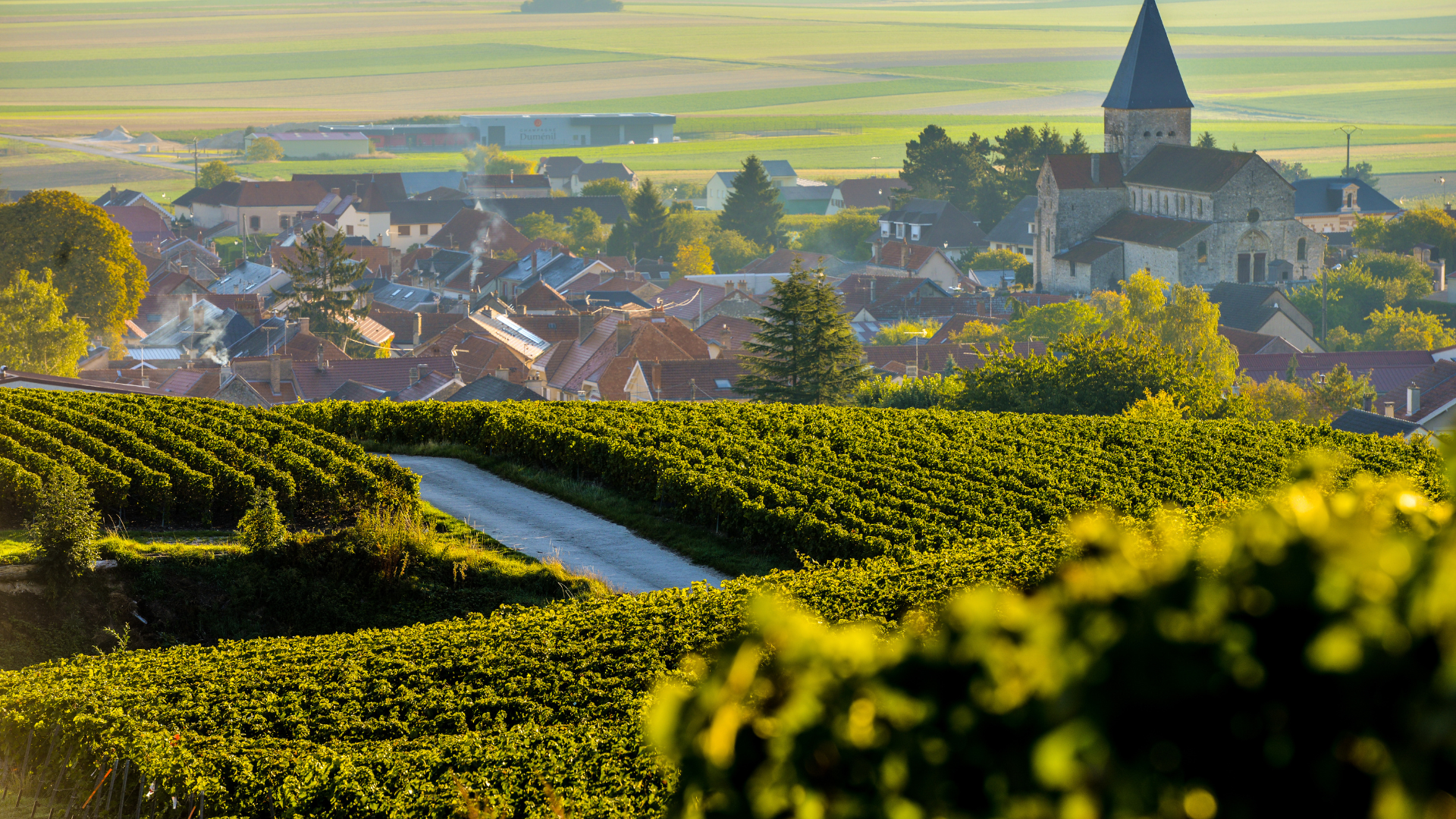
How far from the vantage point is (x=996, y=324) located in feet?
302

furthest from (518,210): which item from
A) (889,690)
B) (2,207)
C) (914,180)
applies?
(889,690)

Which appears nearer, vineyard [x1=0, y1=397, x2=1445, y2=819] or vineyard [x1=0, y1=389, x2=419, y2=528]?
vineyard [x1=0, y1=397, x2=1445, y2=819]

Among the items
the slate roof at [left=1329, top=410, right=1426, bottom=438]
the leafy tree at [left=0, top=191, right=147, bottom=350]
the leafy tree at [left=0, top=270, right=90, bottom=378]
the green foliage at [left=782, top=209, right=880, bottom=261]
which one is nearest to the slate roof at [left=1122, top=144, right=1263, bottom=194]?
the green foliage at [left=782, top=209, right=880, bottom=261]

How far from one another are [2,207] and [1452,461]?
66.7 m

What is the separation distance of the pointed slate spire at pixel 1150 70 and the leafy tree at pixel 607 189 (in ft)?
223

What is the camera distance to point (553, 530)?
16.1m

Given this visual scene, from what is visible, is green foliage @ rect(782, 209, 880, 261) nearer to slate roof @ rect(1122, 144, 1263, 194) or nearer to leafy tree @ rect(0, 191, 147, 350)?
slate roof @ rect(1122, 144, 1263, 194)

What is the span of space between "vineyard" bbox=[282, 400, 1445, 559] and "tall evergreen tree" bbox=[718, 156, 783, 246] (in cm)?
12371

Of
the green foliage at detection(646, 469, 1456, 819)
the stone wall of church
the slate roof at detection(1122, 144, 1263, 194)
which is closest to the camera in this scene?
the green foliage at detection(646, 469, 1456, 819)

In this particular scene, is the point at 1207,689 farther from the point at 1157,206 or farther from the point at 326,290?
the point at 1157,206

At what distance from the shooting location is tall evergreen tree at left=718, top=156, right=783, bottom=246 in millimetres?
143875

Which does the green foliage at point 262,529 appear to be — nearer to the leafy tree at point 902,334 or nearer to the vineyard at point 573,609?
the vineyard at point 573,609

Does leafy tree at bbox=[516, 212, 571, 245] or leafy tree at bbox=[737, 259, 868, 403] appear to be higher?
leafy tree at bbox=[516, 212, 571, 245]

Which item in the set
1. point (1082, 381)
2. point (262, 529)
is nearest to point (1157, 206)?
point (1082, 381)
